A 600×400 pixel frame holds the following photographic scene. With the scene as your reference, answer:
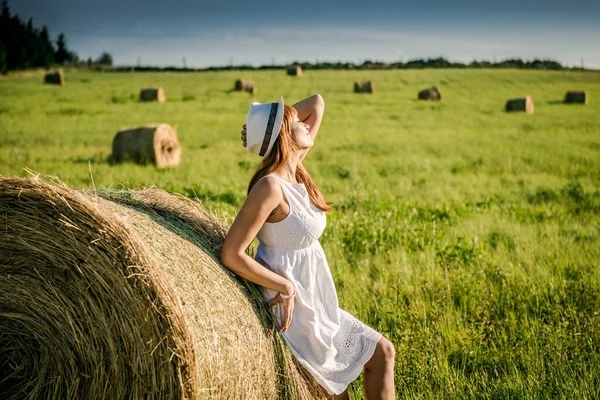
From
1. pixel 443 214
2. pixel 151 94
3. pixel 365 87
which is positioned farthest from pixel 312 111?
pixel 365 87

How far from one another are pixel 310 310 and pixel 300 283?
156 mm

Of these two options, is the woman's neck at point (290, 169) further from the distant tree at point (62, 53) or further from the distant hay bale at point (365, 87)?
the distant tree at point (62, 53)

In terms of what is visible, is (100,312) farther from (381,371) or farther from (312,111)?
(312,111)

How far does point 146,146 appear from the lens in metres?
12.0

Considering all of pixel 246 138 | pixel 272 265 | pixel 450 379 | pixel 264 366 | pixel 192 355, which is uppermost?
pixel 246 138

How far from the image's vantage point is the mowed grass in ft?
13.1

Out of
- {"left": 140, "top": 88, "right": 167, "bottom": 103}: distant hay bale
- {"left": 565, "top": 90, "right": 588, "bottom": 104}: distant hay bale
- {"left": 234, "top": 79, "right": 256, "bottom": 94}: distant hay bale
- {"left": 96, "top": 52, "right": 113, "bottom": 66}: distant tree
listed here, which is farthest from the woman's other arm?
{"left": 96, "top": 52, "right": 113, "bottom": 66}: distant tree

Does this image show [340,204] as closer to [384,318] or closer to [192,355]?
[384,318]

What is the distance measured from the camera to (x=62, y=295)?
2.67m

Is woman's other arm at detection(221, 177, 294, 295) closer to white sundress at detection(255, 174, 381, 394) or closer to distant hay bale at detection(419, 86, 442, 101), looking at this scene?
white sundress at detection(255, 174, 381, 394)

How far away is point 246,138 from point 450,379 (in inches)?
78.6

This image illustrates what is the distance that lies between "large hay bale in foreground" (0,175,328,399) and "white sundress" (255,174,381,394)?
39 centimetres

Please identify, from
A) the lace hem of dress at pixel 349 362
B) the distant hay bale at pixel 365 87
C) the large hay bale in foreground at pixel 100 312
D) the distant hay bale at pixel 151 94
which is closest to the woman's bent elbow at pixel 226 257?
the large hay bale in foreground at pixel 100 312

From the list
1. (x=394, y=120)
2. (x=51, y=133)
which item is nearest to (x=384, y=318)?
(x=51, y=133)
